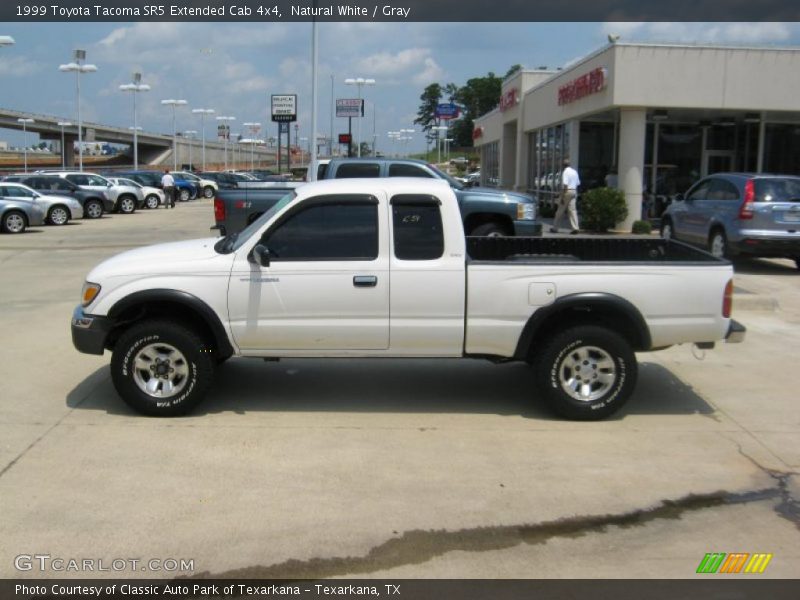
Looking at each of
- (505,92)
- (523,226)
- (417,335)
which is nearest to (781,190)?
(523,226)

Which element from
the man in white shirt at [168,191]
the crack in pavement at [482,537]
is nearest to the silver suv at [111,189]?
the man in white shirt at [168,191]

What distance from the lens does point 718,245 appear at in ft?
47.8

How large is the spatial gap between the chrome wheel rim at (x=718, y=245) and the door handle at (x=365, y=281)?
33.0ft

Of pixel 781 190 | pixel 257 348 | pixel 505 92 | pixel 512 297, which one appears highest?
pixel 505 92

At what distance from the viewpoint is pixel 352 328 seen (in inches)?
250

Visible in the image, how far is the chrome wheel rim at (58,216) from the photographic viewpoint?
87.7 feet

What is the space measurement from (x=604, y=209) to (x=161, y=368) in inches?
653

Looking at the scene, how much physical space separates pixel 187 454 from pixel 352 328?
1548mm

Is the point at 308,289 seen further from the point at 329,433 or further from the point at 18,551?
the point at 18,551

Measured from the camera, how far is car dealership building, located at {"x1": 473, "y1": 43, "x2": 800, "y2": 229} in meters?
20.9

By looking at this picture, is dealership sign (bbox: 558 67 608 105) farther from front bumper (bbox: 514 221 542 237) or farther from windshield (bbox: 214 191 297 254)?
windshield (bbox: 214 191 297 254)

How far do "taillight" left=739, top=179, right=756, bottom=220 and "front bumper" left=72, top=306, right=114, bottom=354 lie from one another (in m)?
11.1

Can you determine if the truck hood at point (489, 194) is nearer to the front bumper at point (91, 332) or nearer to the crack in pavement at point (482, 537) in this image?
the front bumper at point (91, 332)

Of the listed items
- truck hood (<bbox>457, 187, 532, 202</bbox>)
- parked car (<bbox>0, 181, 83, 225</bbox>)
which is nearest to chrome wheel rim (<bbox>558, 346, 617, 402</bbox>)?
truck hood (<bbox>457, 187, 532, 202</bbox>)
